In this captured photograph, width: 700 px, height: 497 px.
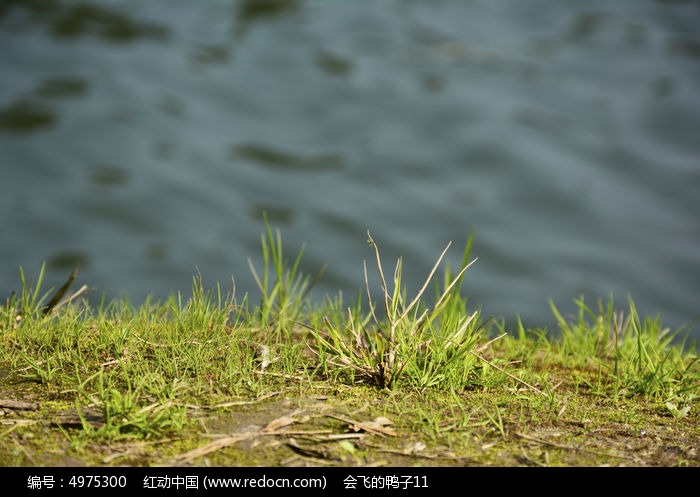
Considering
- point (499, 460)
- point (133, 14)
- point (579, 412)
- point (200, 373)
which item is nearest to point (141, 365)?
point (200, 373)

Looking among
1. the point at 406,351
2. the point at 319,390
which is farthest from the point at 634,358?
the point at 319,390

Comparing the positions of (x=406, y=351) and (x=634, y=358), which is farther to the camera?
(x=634, y=358)

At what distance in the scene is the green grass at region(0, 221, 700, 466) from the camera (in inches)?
88.4

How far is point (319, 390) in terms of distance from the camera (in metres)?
2.55

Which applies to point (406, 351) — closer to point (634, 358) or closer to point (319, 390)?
point (319, 390)

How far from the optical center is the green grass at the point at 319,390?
7.37 ft

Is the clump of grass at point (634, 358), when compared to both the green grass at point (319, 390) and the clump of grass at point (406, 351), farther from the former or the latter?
the clump of grass at point (406, 351)

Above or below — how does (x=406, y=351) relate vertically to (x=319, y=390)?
above

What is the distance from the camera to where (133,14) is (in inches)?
499

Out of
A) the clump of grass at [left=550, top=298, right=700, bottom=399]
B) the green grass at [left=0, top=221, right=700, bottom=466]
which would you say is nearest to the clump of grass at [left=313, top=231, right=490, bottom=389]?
the green grass at [left=0, top=221, right=700, bottom=466]
